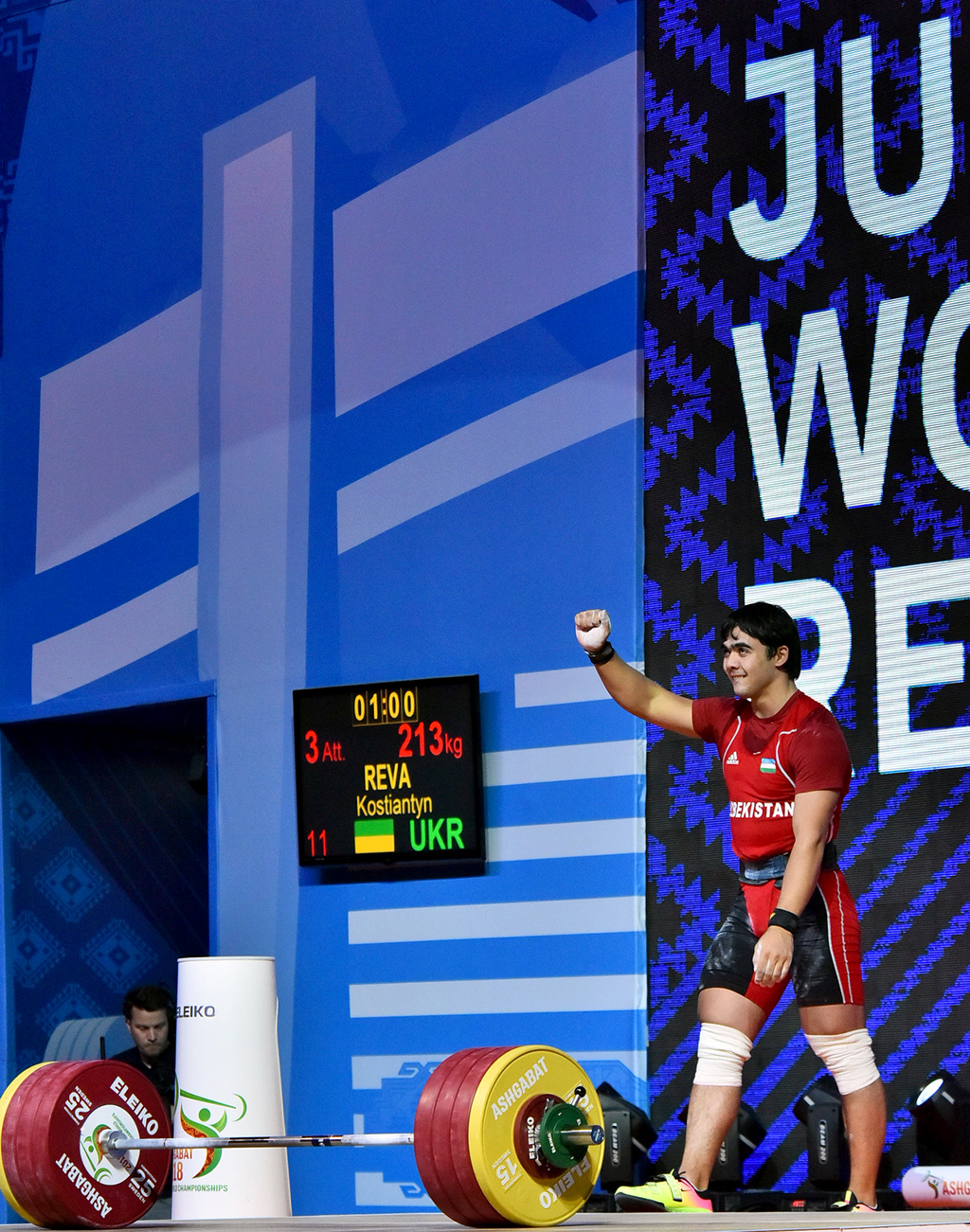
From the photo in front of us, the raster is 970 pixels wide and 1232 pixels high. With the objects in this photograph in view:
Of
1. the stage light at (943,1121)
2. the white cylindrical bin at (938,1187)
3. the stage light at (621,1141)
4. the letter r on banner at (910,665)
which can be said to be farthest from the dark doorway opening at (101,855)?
the white cylindrical bin at (938,1187)

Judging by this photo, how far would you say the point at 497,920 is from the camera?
5266mm

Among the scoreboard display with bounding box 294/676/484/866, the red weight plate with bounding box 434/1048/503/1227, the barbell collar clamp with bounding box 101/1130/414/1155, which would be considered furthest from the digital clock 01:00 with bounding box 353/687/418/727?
the red weight plate with bounding box 434/1048/503/1227

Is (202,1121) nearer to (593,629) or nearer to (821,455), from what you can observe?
(593,629)

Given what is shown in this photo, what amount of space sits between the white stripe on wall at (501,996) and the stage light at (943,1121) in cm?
94

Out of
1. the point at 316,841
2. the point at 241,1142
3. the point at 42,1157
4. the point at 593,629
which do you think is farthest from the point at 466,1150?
the point at 316,841

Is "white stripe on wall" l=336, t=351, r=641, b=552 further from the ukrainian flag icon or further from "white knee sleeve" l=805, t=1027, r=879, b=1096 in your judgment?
"white knee sleeve" l=805, t=1027, r=879, b=1096

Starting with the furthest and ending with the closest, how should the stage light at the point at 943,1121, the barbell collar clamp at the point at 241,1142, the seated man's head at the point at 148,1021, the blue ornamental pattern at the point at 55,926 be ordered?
the blue ornamental pattern at the point at 55,926
the seated man's head at the point at 148,1021
the stage light at the point at 943,1121
the barbell collar clamp at the point at 241,1142

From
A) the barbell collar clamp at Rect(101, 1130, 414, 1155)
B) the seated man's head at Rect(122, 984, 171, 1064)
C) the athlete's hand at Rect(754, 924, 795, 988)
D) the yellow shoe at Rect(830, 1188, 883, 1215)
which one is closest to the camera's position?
the barbell collar clamp at Rect(101, 1130, 414, 1155)

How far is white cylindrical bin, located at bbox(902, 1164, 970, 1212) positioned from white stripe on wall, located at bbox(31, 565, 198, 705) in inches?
122

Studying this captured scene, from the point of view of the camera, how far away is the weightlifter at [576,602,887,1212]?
3.88 meters

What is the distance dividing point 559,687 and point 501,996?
0.97 metres

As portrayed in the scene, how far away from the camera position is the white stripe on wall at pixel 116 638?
19.8 ft

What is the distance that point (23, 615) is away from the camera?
21.0 ft

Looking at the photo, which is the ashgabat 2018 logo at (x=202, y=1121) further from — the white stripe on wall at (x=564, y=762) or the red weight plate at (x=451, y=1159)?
the red weight plate at (x=451, y=1159)
